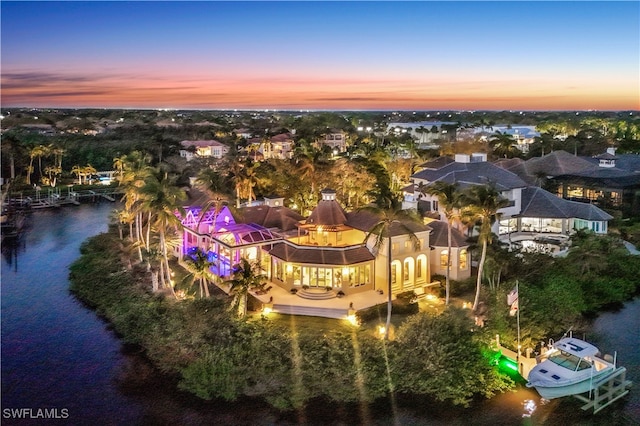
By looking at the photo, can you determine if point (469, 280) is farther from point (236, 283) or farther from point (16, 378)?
point (16, 378)

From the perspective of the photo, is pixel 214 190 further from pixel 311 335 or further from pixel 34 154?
pixel 34 154

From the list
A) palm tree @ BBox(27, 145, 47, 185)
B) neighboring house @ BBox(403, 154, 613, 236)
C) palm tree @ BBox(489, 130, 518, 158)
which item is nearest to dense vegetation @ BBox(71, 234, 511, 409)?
neighboring house @ BBox(403, 154, 613, 236)

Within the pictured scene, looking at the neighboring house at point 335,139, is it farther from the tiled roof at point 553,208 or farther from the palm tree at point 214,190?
the palm tree at point 214,190

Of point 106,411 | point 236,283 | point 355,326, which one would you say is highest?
point 236,283

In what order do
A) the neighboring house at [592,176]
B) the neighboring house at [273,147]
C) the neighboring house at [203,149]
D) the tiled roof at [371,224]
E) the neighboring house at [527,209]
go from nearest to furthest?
the tiled roof at [371,224]
the neighboring house at [527,209]
the neighboring house at [592,176]
the neighboring house at [203,149]
the neighboring house at [273,147]

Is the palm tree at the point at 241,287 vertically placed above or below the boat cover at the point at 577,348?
above

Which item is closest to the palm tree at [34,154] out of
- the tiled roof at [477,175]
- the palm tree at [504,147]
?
the tiled roof at [477,175]

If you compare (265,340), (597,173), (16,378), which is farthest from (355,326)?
(597,173)
